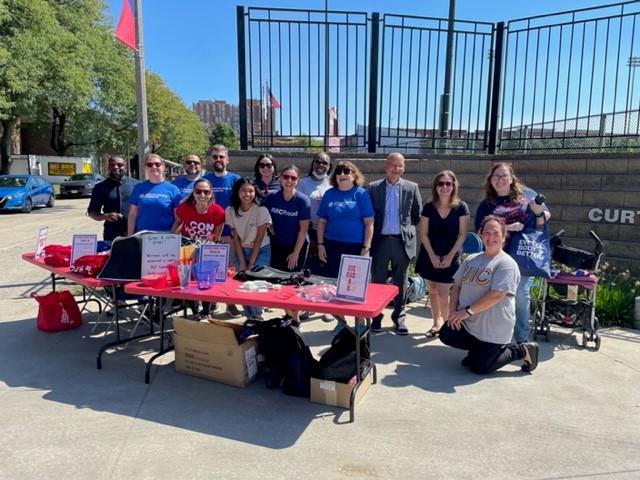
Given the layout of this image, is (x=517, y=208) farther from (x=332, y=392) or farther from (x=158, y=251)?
(x=158, y=251)

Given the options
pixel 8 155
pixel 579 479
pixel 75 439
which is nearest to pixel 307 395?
pixel 75 439

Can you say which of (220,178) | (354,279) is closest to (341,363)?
(354,279)

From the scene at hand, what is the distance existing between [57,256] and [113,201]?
0.90m

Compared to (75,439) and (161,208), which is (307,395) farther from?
(161,208)

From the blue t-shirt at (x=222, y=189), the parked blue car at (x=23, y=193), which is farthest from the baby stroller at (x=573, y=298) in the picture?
the parked blue car at (x=23, y=193)

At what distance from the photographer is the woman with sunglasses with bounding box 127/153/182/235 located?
484 cm

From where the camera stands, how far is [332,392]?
3408mm

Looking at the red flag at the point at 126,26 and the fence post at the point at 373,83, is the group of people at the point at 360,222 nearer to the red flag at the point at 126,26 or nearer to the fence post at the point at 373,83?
the fence post at the point at 373,83

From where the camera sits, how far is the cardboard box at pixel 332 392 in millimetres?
3371

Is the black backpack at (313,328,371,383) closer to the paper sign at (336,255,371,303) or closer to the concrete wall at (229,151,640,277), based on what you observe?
the paper sign at (336,255,371,303)

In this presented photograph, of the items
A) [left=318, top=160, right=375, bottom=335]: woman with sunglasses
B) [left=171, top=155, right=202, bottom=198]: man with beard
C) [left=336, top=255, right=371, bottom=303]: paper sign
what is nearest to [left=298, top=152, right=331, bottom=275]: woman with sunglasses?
[left=318, top=160, right=375, bottom=335]: woman with sunglasses

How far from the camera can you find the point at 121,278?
4.16 m

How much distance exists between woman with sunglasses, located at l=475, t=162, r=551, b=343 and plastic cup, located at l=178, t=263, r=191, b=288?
9.04 ft

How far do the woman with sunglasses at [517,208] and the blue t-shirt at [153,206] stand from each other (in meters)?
3.18
